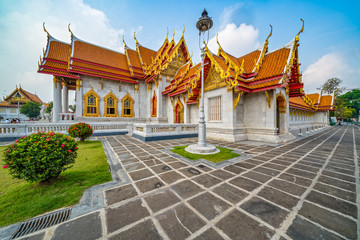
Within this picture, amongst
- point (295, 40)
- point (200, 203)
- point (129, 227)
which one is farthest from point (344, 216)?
point (295, 40)

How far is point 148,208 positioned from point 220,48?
34.3 ft

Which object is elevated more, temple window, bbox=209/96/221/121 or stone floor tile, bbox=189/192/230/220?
temple window, bbox=209/96/221/121

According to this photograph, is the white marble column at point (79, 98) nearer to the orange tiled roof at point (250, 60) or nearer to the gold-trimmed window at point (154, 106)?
the gold-trimmed window at point (154, 106)

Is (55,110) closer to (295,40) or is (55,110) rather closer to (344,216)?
(344,216)

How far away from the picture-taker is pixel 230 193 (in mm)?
2412

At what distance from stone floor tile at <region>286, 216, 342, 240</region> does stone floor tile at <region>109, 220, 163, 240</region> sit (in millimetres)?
1711

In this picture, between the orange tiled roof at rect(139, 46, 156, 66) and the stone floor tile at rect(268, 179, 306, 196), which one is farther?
the orange tiled roof at rect(139, 46, 156, 66)

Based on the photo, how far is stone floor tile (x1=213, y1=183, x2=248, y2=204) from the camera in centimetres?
225

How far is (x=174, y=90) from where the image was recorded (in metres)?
12.6

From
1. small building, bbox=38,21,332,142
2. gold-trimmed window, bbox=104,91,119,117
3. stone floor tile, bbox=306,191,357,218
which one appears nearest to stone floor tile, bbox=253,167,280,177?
stone floor tile, bbox=306,191,357,218

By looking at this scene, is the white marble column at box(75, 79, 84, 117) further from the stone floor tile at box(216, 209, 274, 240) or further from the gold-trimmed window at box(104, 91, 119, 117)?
the stone floor tile at box(216, 209, 274, 240)

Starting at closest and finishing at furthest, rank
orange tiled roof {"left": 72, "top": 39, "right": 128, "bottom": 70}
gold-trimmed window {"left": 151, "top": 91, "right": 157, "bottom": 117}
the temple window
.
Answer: the temple window, orange tiled roof {"left": 72, "top": 39, "right": 128, "bottom": 70}, gold-trimmed window {"left": 151, "top": 91, "right": 157, "bottom": 117}

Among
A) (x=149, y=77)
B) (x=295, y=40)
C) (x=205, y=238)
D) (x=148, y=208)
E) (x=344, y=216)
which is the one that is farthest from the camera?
(x=149, y=77)

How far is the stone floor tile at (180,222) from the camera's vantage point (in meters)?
1.56
